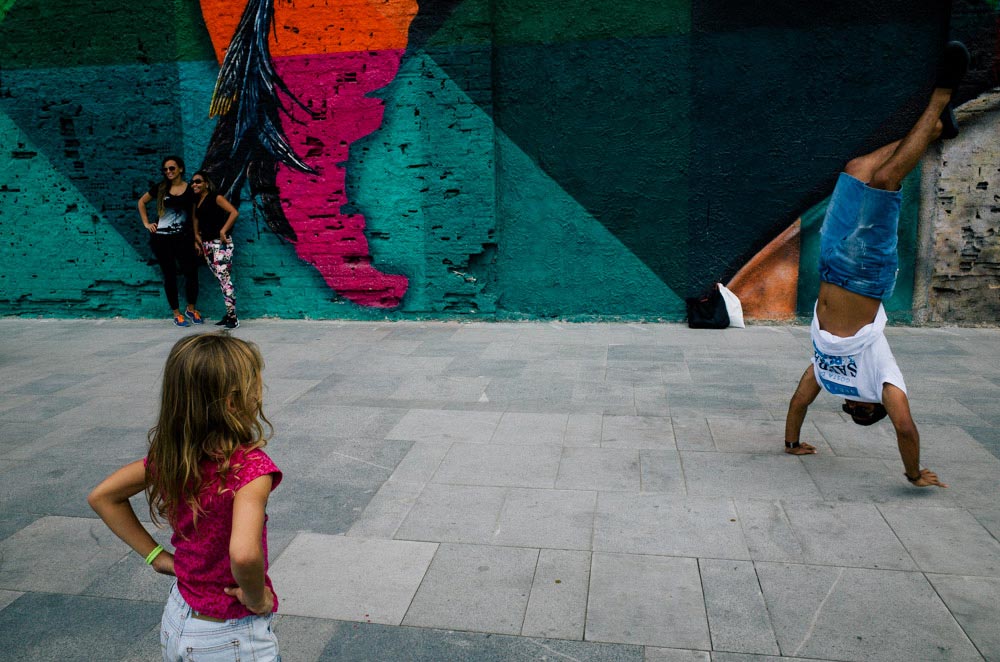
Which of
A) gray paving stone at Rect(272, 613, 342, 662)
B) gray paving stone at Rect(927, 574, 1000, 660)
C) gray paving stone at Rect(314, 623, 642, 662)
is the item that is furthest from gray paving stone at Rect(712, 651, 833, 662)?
gray paving stone at Rect(272, 613, 342, 662)

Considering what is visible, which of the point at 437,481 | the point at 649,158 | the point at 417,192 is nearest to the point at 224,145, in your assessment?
the point at 417,192

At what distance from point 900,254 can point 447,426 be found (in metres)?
5.96

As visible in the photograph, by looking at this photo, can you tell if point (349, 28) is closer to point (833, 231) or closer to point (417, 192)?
point (417, 192)

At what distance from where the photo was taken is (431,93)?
8977 millimetres

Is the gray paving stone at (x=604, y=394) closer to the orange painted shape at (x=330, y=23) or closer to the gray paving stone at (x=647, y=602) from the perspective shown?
the gray paving stone at (x=647, y=602)

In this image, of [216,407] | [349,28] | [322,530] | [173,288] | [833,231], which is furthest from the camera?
[173,288]

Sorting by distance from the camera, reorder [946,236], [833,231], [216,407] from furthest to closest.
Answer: [946,236]
[833,231]
[216,407]

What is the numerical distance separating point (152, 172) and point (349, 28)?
10.5 ft

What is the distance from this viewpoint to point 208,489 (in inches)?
74.6

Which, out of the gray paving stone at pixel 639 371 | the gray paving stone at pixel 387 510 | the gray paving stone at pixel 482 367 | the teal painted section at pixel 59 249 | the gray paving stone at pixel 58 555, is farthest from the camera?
the teal painted section at pixel 59 249

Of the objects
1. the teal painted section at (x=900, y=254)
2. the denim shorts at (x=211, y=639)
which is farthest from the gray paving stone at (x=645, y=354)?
the denim shorts at (x=211, y=639)

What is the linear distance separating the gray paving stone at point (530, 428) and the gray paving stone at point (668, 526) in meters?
1.00

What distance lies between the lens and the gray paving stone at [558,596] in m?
3.03

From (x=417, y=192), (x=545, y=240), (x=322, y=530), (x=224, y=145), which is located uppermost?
(x=224, y=145)
